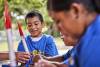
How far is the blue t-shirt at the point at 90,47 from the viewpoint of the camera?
1.08m

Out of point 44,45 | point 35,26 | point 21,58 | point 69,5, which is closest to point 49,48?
point 44,45

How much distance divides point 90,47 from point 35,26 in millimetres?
2279

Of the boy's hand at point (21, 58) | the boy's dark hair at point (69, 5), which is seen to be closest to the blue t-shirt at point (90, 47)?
the boy's dark hair at point (69, 5)

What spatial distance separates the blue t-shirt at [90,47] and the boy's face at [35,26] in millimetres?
2157

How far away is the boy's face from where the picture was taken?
331 centimetres

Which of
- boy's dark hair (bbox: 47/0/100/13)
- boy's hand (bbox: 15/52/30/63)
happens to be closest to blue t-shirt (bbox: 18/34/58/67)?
boy's hand (bbox: 15/52/30/63)

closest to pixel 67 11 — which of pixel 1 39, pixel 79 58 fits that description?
pixel 79 58

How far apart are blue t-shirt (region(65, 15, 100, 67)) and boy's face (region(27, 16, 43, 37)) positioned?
7.08ft

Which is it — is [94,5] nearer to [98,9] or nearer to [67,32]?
[98,9]

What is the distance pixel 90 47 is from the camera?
3.56 ft

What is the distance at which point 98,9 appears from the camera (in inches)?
46.3

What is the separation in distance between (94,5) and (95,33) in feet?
0.38

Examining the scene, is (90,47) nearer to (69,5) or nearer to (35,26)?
(69,5)

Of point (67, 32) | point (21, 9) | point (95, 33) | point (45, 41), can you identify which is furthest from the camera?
point (21, 9)
